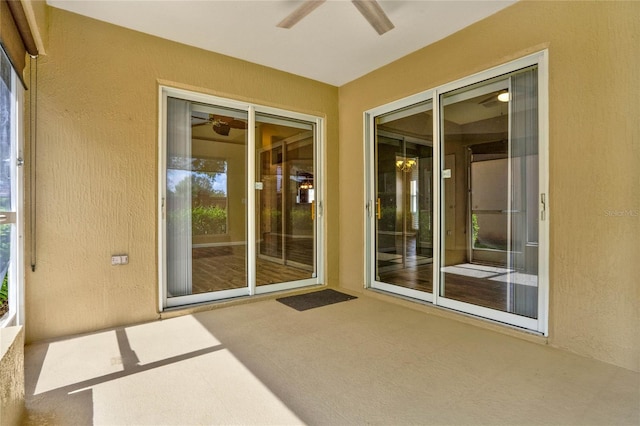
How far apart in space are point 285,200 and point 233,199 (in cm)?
81

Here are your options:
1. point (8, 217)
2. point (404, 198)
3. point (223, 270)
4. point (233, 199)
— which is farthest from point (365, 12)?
point (8, 217)

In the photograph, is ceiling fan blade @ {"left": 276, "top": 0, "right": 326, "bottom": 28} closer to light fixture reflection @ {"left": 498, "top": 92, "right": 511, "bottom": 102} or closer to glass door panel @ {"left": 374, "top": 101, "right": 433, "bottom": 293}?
glass door panel @ {"left": 374, "top": 101, "right": 433, "bottom": 293}

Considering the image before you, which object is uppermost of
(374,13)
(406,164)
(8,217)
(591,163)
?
(374,13)

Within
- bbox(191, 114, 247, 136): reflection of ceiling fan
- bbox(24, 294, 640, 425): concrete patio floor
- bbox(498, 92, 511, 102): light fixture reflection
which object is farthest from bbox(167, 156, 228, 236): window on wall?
bbox(498, 92, 511, 102): light fixture reflection

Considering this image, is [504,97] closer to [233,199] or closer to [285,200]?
[285,200]

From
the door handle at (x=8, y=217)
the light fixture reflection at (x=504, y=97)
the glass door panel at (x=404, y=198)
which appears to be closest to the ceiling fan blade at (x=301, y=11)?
the glass door panel at (x=404, y=198)

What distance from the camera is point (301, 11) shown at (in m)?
2.67

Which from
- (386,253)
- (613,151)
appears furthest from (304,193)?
(613,151)

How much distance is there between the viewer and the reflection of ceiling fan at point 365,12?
252 centimetres

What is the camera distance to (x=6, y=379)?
59.3 inches

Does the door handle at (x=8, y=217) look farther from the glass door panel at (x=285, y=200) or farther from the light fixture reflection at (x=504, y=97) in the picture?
the light fixture reflection at (x=504, y=97)

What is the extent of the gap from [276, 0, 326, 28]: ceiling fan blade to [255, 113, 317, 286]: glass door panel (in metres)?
1.53

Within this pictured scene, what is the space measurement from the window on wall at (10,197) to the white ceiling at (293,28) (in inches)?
38.5

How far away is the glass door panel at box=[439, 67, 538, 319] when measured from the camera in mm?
2920
